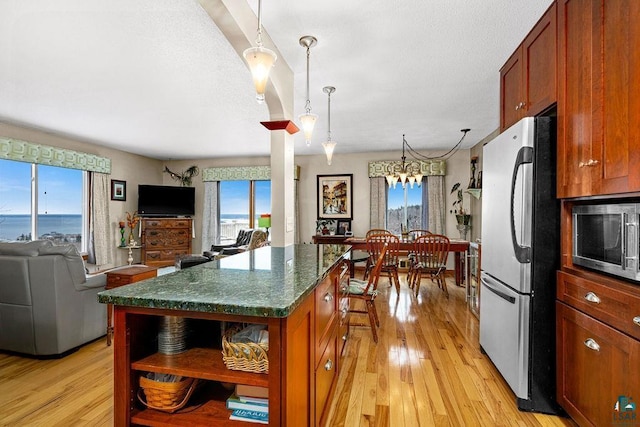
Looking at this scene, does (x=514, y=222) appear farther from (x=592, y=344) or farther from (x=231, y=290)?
(x=231, y=290)

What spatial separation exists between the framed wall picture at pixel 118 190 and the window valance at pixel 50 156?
11.6 inches

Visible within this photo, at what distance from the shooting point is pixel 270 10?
1952 millimetres

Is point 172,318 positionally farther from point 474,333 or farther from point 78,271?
point 474,333

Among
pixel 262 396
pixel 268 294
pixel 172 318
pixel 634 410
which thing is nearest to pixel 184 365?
pixel 172 318

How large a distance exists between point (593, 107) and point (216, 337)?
206cm

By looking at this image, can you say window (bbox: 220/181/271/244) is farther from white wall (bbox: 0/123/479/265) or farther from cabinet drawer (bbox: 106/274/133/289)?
cabinet drawer (bbox: 106/274/133/289)

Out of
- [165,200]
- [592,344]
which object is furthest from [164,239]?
[592,344]

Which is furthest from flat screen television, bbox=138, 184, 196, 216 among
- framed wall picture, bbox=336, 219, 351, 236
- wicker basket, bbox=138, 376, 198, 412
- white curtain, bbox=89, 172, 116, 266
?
wicker basket, bbox=138, 376, 198, 412

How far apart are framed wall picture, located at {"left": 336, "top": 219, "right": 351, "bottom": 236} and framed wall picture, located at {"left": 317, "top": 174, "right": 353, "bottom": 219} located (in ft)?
0.27

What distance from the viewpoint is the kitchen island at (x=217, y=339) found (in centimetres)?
105

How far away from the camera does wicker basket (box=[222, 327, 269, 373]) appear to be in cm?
113

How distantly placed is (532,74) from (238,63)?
220 centimetres

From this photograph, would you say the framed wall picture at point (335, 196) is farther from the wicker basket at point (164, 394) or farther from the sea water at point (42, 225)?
the wicker basket at point (164, 394)

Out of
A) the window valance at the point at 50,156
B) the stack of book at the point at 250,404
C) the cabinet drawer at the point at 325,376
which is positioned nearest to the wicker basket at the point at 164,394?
the stack of book at the point at 250,404
